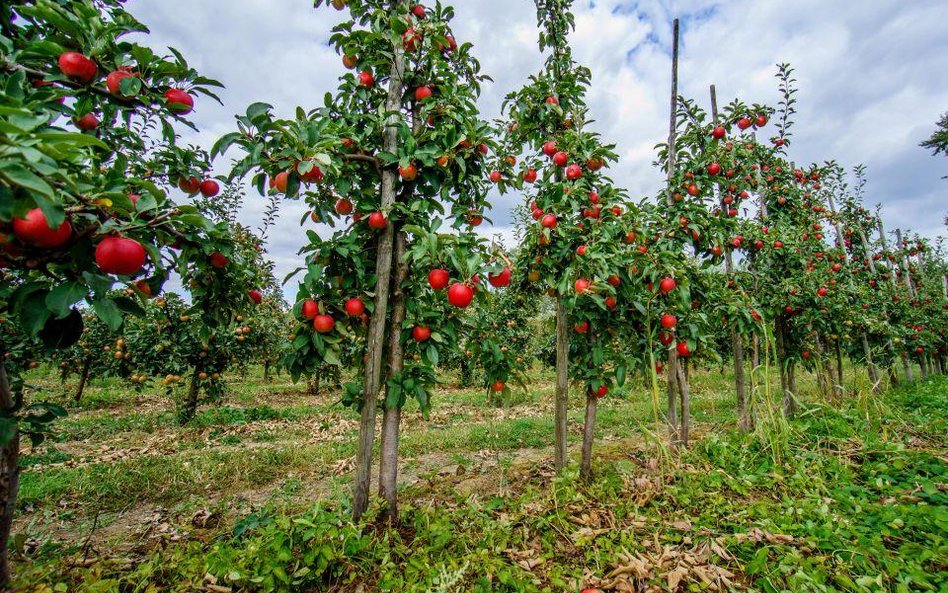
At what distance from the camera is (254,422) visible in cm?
877

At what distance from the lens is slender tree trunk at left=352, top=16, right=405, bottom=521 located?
269 centimetres

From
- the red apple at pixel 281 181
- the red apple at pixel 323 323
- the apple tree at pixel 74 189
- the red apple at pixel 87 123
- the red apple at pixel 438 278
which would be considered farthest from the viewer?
the red apple at pixel 323 323

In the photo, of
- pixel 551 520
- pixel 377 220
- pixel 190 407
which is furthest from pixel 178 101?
pixel 190 407

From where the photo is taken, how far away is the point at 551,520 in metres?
2.89

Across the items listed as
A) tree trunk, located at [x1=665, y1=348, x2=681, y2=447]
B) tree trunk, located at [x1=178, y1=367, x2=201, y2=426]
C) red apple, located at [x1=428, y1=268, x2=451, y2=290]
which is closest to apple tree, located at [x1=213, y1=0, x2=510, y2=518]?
red apple, located at [x1=428, y1=268, x2=451, y2=290]

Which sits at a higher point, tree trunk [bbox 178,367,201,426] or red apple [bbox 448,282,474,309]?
red apple [bbox 448,282,474,309]

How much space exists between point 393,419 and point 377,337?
24.4 inches

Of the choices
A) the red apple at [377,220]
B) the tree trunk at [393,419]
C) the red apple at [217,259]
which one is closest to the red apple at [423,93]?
the red apple at [377,220]

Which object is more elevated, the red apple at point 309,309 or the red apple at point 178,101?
the red apple at point 178,101

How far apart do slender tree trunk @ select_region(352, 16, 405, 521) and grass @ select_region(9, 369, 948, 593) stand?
0.26 meters

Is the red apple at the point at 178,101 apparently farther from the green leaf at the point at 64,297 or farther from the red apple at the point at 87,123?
the green leaf at the point at 64,297

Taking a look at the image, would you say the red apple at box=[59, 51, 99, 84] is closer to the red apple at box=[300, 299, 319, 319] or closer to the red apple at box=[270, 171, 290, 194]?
the red apple at box=[270, 171, 290, 194]

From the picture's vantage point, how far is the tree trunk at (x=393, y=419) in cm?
284

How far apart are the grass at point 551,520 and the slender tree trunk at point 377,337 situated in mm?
265
